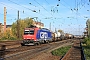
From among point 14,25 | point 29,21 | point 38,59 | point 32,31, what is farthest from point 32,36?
point 29,21

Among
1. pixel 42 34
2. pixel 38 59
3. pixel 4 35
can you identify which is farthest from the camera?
pixel 4 35

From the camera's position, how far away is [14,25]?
8462 cm

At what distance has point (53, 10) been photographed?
33188 millimetres

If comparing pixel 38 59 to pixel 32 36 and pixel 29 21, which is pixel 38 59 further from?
pixel 29 21

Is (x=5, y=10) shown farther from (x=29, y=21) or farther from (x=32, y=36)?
(x=29, y=21)

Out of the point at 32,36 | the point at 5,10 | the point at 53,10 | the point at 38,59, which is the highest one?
the point at 5,10

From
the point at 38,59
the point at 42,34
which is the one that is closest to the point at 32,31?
the point at 42,34

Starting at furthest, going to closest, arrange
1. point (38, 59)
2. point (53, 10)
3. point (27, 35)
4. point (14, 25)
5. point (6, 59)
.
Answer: point (14, 25)
point (27, 35)
point (53, 10)
point (38, 59)
point (6, 59)

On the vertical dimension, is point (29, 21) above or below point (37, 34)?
above

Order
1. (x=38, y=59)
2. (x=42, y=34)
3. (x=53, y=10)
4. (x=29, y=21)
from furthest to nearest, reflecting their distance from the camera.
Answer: (x=29, y=21)
(x=42, y=34)
(x=53, y=10)
(x=38, y=59)

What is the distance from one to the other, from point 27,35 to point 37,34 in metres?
1.78

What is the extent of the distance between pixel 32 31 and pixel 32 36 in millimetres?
888

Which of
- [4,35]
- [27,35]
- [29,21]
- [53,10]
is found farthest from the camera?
[29,21]

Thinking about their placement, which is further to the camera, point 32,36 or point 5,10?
point 5,10
